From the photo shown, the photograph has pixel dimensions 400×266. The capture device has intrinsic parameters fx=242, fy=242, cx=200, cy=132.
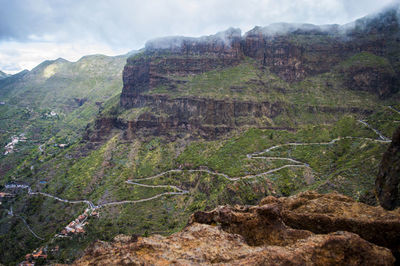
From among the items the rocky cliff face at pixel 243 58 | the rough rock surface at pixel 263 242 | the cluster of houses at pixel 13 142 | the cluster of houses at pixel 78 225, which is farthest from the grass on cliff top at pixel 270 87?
the cluster of houses at pixel 13 142

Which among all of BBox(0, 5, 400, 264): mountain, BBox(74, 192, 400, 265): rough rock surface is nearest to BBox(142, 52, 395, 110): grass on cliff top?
BBox(0, 5, 400, 264): mountain

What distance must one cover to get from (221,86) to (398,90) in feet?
247

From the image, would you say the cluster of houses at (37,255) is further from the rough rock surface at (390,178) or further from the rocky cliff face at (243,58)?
the rough rock surface at (390,178)

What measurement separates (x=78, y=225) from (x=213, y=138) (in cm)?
5465

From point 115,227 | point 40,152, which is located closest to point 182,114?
point 115,227

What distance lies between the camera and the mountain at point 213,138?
216ft

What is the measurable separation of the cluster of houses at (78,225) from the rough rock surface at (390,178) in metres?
69.5

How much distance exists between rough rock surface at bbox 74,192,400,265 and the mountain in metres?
33.4

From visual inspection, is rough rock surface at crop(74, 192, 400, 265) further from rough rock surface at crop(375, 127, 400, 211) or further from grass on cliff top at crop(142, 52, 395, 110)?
grass on cliff top at crop(142, 52, 395, 110)

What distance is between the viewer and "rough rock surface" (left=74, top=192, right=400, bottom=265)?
1159 centimetres

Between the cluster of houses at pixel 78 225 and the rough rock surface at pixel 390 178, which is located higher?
the rough rock surface at pixel 390 178

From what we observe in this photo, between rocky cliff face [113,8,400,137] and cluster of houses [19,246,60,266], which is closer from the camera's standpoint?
cluster of houses [19,246,60,266]

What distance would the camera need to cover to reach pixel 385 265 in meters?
11.0

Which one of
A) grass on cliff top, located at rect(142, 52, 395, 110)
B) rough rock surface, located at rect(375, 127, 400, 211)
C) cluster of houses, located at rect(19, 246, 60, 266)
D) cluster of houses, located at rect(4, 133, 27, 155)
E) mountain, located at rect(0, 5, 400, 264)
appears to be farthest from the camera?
cluster of houses, located at rect(4, 133, 27, 155)
